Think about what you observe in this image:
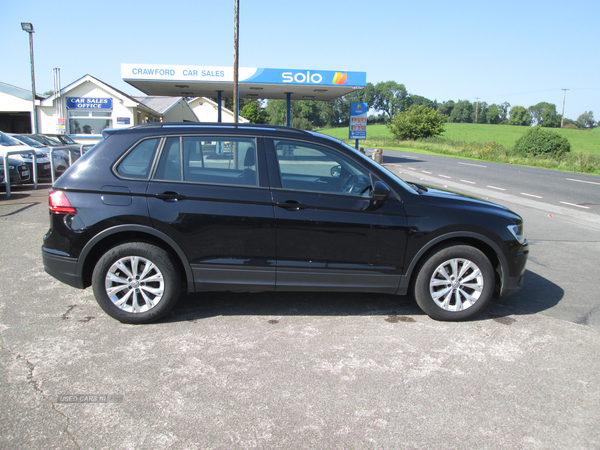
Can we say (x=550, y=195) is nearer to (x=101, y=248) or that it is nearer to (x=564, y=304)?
(x=564, y=304)

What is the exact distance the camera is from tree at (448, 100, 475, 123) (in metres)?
135

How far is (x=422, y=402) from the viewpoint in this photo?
9.40ft

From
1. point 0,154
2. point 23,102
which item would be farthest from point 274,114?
point 0,154

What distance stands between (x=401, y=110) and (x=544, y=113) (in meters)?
42.6

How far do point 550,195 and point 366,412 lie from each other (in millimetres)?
13431

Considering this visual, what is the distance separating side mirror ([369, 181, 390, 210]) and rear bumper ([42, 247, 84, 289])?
8.97ft

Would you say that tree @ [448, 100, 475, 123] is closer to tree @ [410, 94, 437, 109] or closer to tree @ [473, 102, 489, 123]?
tree @ [473, 102, 489, 123]

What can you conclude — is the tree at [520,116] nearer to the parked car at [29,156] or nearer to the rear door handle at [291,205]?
the parked car at [29,156]

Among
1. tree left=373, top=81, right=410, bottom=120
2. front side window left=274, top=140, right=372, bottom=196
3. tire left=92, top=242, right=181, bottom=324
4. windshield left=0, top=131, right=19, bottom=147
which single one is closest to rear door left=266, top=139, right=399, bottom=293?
front side window left=274, top=140, right=372, bottom=196

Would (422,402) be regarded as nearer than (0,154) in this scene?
Yes

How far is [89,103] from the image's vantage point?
94.6 ft

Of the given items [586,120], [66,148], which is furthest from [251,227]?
[586,120]

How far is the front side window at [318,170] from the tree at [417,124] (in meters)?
64.6

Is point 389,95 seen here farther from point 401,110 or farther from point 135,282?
point 135,282
